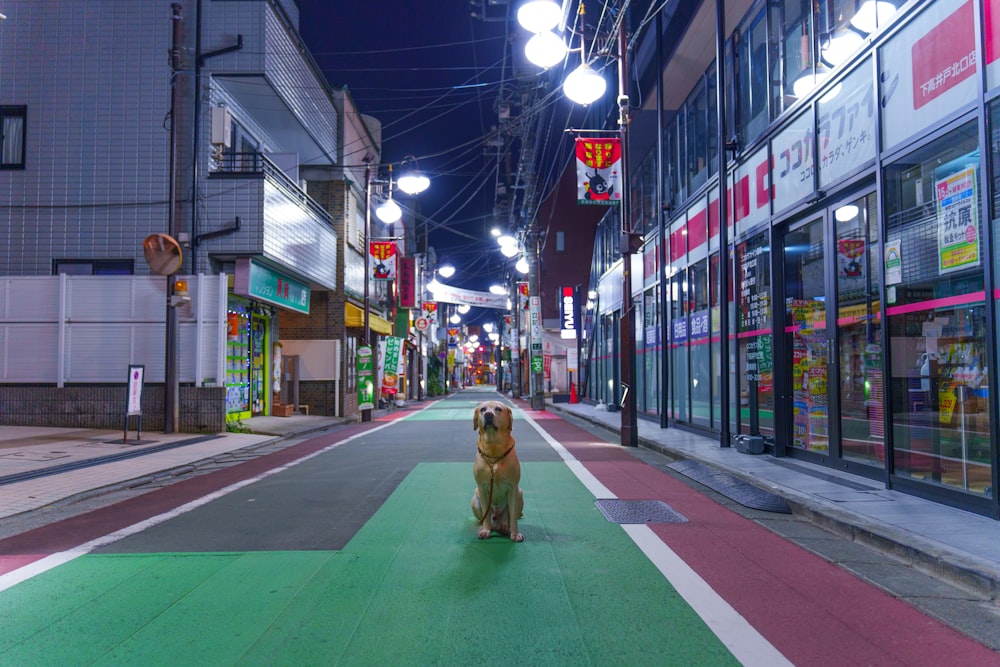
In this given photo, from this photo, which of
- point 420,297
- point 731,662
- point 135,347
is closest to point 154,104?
point 135,347

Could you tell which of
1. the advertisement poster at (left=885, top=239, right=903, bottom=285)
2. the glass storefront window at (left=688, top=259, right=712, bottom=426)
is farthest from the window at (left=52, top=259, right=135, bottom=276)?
the advertisement poster at (left=885, top=239, right=903, bottom=285)

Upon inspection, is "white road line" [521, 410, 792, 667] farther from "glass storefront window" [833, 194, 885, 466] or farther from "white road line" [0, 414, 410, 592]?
"white road line" [0, 414, 410, 592]

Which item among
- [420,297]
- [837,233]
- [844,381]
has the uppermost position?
[420,297]

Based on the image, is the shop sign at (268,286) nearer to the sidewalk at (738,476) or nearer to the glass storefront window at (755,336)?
the sidewalk at (738,476)

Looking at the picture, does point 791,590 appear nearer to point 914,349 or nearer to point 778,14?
→ point 914,349

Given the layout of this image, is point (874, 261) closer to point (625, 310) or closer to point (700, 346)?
point (625, 310)

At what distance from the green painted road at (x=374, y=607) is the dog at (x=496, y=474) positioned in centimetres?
19

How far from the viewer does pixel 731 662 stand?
3.53m

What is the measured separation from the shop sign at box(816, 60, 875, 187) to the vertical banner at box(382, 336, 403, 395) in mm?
22870

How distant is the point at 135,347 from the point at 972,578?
16128mm

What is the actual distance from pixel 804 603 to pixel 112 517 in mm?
6581

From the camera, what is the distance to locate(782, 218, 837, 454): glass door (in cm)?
994

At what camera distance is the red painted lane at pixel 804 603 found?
12.2ft

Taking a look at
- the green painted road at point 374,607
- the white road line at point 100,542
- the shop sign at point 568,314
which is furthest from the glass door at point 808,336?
the shop sign at point 568,314
